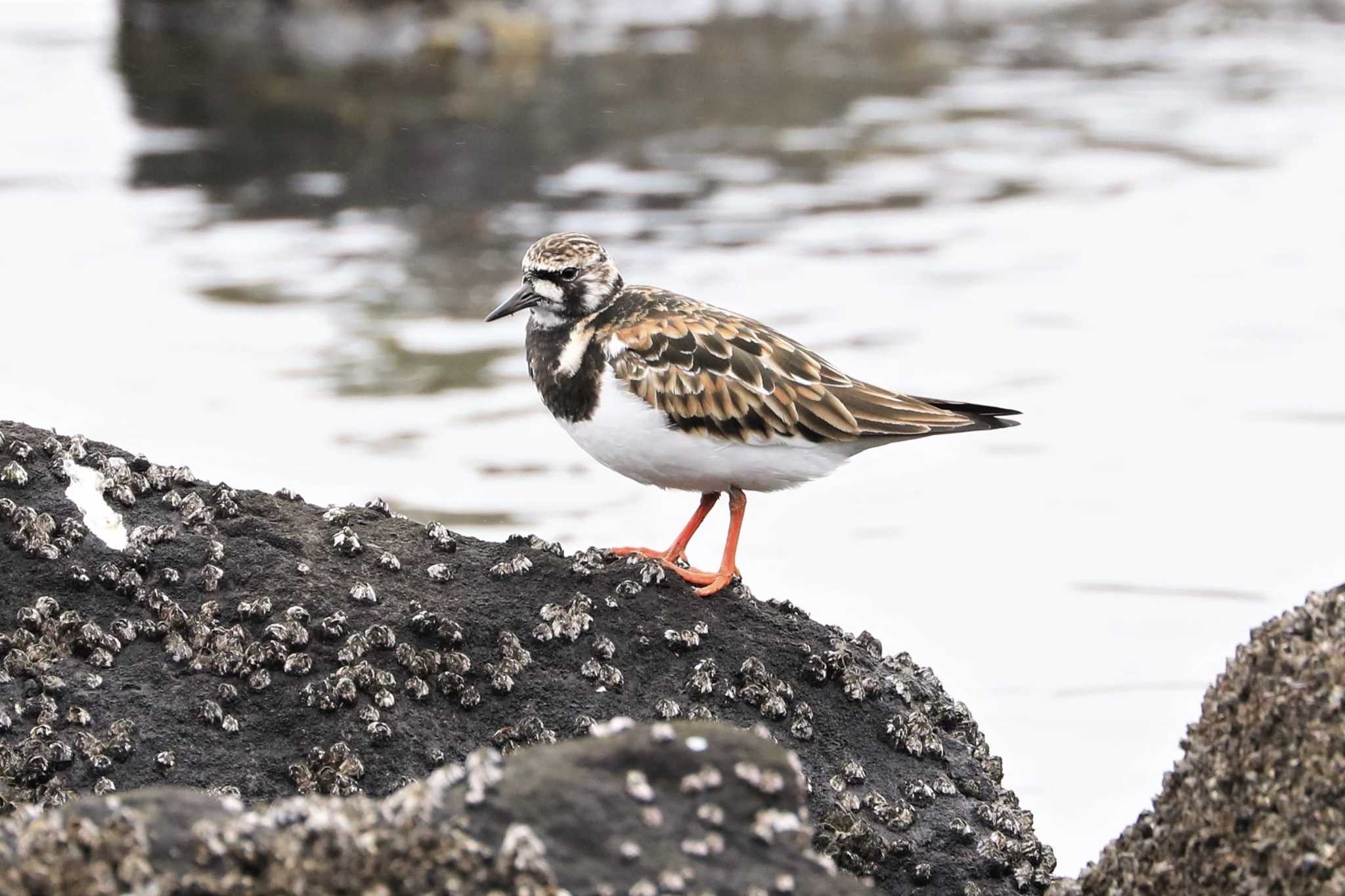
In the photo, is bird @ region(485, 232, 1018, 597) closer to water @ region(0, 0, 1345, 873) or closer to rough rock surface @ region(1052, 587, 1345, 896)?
rough rock surface @ region(1052, 587, 1345, 896)

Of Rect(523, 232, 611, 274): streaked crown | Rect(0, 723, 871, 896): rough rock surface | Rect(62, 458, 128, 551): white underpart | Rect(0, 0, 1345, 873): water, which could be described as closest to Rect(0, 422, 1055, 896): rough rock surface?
Rect(62, 458, 128, 551): white underpart

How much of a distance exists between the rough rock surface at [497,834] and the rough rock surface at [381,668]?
1600 millimetres

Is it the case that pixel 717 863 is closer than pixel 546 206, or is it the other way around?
pixel 717 863

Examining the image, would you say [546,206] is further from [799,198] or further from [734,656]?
[734,656]

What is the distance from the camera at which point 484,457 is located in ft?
47.8

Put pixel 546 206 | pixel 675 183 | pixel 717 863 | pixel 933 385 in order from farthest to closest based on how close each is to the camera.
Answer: pixel 675 183 < pixel 546 206 < pixel 933 385 < pixel 717 863

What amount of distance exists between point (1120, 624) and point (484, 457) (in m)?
5.69

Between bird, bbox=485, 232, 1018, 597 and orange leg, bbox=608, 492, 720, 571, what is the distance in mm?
11

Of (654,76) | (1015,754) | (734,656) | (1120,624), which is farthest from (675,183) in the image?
(734,656)

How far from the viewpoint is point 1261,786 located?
185 inches

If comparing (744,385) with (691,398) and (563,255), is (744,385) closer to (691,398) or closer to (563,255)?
(691,398)

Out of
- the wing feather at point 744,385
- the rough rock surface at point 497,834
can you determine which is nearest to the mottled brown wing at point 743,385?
the wing feather at point 744,385

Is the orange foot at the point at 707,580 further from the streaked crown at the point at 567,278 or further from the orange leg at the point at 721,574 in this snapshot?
the streaked crown at the point at 567,278

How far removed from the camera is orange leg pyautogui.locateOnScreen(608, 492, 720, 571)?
22.0ft
